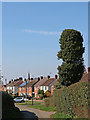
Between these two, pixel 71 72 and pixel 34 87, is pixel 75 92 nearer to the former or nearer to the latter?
pixel 71 72

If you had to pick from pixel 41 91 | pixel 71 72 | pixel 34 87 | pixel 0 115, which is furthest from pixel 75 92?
pixel 34 87

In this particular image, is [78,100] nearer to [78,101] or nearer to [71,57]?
[78,101]

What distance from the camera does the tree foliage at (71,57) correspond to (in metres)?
31.9

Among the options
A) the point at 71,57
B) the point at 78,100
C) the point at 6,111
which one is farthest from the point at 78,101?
the point at 71,57

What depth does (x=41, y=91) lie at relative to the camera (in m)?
75.1

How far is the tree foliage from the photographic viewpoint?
105ft

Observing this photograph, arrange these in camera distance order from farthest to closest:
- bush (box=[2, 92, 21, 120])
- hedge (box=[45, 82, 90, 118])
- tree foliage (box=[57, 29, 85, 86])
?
tree foliage (box=[57, 29, 85, 86]), bush (box=[2, 92, 21, 120]), hedge (box=[45, 82, 90, 118])

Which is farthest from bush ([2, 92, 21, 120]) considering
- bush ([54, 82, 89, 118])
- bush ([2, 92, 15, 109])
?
bush ([54, 82, 89, 118])

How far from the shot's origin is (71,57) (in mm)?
32219

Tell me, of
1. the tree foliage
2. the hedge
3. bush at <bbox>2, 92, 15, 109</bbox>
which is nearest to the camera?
the hedge

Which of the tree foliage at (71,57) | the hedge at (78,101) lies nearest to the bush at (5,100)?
the hedge at (78,101)

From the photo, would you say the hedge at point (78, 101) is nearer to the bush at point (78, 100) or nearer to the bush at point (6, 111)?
the bush at point (78, 100)

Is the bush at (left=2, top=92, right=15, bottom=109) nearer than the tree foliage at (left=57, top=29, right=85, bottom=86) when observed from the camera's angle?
Yes

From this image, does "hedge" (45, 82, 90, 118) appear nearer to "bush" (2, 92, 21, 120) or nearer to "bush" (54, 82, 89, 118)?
"bush" (54, 82, 89, 118)
